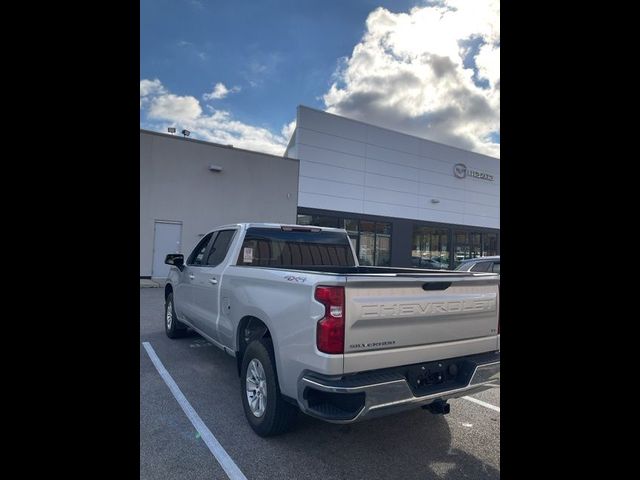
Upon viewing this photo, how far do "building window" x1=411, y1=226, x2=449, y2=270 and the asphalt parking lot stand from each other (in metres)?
20.5

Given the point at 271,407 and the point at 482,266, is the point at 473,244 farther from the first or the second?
the point at 271,407

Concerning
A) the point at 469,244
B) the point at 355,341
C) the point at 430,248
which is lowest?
the point at 355,341

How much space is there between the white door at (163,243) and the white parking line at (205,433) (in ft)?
41.3

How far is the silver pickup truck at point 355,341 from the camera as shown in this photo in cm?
265

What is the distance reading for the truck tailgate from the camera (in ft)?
8.83

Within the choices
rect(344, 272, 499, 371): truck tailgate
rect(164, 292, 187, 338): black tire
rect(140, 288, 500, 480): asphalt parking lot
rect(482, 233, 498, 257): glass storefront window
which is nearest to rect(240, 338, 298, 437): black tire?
rect(140, 288, 500, 480): asphalt parking lot

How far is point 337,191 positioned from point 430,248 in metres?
8.67

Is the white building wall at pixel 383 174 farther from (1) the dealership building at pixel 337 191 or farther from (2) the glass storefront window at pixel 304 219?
(2) the glass storefront window at pixel 304 219

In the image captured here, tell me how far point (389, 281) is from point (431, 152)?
77.8 ft

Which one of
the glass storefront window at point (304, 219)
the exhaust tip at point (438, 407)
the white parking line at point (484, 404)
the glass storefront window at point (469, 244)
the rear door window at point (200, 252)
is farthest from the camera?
the glass storefront window at point (469, 244)

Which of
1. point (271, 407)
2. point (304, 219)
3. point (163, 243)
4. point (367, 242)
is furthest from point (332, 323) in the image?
point (367, 242)

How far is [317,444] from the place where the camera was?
326 centimetres

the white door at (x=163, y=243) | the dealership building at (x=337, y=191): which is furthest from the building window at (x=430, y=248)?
the white door at (x=163, y=243)
